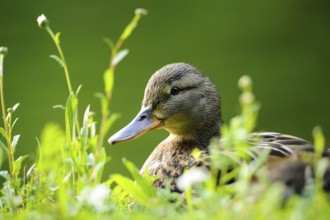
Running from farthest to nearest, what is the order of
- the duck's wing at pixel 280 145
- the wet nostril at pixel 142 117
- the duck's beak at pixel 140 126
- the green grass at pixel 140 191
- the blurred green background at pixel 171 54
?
1. the blurred green background at pixel 171 54
2. the wet nostril at pixel 142 117
3. the duck's beak at pixel 140 126
4. the duck's wing at pixel 280 145
5. the green grass at pixel 140 191

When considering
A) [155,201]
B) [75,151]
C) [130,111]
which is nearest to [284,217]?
[155,201]

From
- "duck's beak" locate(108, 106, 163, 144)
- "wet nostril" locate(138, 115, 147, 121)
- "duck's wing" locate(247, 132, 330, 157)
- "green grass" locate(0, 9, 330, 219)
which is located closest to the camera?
"green grass" locate(0, 9, 330, 219)

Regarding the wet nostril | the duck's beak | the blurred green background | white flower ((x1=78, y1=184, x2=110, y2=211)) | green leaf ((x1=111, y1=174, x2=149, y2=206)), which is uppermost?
white flower ((x1=78, y1=184, x2=110, y2=211))

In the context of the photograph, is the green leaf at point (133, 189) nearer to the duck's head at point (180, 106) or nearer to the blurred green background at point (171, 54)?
the duck's head at point (180, 106)

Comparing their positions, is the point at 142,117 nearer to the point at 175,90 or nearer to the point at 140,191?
the point at 175,90

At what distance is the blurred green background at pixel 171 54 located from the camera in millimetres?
9492

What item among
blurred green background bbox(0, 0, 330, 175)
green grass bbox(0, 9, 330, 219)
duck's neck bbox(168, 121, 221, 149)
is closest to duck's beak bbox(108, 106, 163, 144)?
duck's neck bbox(168, 121, 221, 149)

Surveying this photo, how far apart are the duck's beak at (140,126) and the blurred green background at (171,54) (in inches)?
152

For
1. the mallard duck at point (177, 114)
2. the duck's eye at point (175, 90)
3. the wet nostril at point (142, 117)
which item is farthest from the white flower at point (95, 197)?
the duck's eye at point (175, 90)

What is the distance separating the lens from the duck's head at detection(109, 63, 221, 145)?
15.7 feet

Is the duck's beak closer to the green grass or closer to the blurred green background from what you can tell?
the green grass

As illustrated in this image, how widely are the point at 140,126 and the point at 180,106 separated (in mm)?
278

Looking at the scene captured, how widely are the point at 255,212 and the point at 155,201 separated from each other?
17.2 inches

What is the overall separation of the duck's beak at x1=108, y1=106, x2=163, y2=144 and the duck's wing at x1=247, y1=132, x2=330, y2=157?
72 cm
